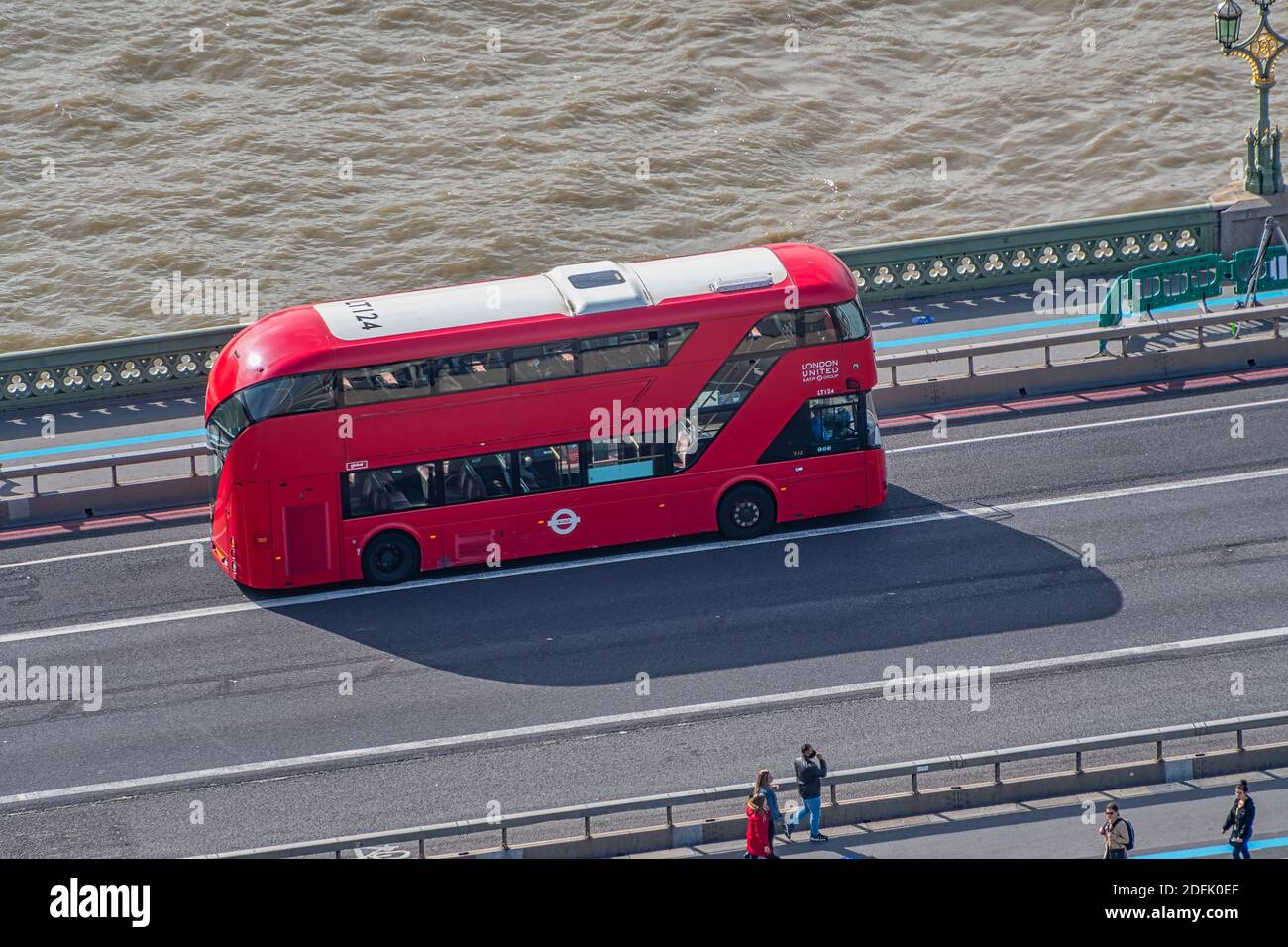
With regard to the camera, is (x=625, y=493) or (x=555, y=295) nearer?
(x=555, y=295)

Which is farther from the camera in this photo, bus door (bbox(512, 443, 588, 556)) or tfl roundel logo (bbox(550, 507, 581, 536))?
tfl roundel logo (bbox(550, 507, 581, 536))

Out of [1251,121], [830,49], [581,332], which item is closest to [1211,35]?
[1251,121]

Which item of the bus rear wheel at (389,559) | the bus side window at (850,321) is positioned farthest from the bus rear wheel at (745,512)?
the bus rear wheel at (389,559)

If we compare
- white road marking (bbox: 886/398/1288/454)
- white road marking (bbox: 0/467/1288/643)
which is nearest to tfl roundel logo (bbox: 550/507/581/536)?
white road marking (bbox: 0/467/1288/643)

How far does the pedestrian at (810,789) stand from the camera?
20.8 m

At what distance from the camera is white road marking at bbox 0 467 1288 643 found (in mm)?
26531

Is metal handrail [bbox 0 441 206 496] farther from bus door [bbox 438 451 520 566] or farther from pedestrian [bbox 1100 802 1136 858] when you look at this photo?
pedestrian [bbox 1100 802 1136 858]

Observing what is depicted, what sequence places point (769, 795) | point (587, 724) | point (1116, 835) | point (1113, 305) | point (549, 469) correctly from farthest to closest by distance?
point (1113, 305)
point (549, 469)
point (587, 724)
point (769, 795)
point (1116, 835)

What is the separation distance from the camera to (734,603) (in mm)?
26250

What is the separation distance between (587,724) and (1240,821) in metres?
8.20

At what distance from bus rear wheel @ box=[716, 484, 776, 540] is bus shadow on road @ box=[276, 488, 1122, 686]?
0.24 m

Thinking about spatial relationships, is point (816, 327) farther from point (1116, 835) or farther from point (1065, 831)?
point (1116, 835)

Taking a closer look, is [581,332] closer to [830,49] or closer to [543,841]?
[543,841]

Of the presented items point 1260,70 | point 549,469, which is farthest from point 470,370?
point 1260,70
